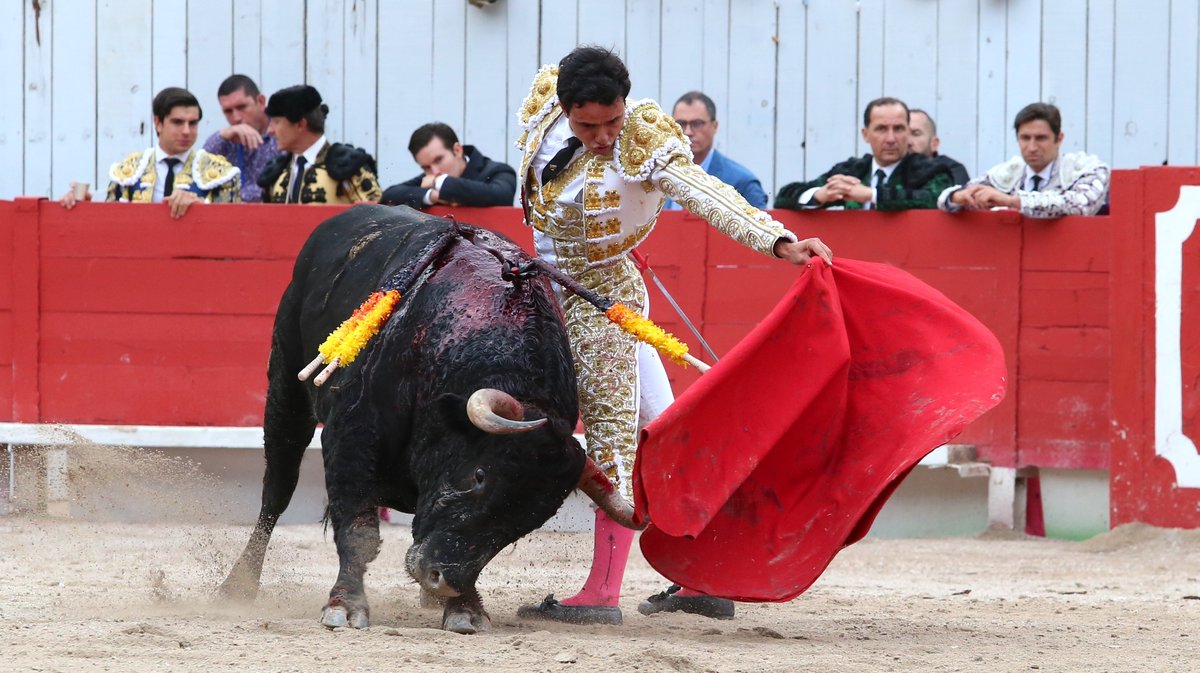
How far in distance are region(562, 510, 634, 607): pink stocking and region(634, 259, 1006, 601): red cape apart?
224 millimetres

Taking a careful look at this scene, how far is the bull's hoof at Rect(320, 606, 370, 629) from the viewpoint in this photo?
11.7ft

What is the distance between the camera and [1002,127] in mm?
7023

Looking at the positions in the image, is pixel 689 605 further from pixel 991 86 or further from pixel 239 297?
pixel 991 86

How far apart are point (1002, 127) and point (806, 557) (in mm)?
3730

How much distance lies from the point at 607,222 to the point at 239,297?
2.82m

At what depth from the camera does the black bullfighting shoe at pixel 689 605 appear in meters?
4.17

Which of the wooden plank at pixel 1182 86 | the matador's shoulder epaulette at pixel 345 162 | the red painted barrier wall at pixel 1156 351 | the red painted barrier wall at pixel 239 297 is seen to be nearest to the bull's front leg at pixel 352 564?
the red painted barrier wall at pixel 239 297

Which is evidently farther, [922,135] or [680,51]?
[680,51]

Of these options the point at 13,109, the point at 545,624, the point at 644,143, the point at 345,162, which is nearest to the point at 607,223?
the point at 644,143

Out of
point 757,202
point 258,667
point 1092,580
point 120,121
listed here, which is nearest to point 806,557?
point 258,667

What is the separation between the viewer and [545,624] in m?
3.93

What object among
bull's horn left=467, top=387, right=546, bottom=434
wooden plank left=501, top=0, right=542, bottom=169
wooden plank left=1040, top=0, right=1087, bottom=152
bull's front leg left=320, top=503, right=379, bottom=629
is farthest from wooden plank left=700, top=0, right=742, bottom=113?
bull's horn left=467, top=387, right=546, bottom=434

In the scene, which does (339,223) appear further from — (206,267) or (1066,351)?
(1066,351)

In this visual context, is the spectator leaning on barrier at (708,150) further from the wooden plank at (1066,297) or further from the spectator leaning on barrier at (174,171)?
the spectator leaning on barrier at (174,171)
